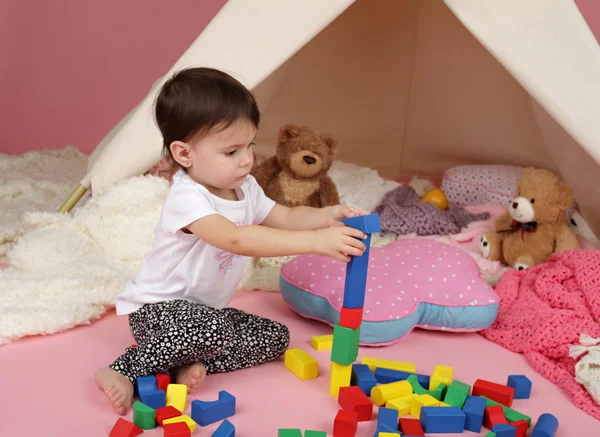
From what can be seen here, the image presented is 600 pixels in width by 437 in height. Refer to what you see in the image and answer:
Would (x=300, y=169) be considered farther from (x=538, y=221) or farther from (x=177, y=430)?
(x=177, y=430)

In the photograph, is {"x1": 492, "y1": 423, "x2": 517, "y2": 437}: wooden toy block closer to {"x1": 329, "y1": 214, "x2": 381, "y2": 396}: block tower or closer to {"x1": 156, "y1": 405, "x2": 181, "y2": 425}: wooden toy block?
{"x1": 329, "y1": 214, "x2": 381, "y2": 396}: block tower

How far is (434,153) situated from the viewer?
2916 mm

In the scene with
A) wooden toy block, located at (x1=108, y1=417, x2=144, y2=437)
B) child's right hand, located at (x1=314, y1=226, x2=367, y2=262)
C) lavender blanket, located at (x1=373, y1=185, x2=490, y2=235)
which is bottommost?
wooden toy block, located at (x1=108, y1=417, x2=144, y2=437)

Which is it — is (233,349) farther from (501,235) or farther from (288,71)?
(288,71)

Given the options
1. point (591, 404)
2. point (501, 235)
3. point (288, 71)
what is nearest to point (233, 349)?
point (591, 404)

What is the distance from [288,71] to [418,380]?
5.62 feet

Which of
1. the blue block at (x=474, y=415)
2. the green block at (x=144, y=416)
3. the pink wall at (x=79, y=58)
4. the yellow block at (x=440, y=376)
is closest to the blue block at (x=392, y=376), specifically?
the yellow block at (x=440, y=376)

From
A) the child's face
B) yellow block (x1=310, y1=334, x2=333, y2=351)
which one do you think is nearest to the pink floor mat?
yellow block (x1=310, y1=334, x2=333, y2=351)

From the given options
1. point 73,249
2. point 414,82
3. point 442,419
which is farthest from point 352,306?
point 414,82

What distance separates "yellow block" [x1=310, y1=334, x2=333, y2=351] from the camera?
1.58 meters

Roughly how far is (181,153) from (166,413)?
47 cm

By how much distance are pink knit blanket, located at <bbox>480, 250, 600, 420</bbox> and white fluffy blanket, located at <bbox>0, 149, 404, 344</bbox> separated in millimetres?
613

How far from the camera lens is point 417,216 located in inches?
89.1

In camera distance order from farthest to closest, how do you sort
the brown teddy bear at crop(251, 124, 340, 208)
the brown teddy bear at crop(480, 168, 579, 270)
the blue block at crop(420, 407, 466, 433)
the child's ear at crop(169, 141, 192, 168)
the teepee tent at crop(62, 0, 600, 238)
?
the brown teddy bear at crop(251, 124, 340, 208), the brown teddy bear at crop(480, 168, 579, 270), the teepee tent at crop(62, 0, 600, 238), the child's ear at crop(169, 141, 192, 168), the blue block at crop(420, 407, 466, 433)
